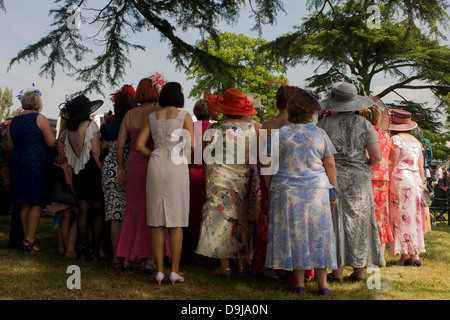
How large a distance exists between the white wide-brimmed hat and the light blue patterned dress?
0.85 metres

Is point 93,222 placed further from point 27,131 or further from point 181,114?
point 181,114

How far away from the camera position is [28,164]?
19.9 ft

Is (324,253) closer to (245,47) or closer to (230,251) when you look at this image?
(230,251)

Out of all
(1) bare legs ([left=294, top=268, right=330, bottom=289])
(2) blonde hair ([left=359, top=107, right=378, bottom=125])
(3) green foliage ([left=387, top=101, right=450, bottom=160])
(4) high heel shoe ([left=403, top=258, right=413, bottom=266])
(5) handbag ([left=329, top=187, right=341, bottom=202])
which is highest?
(3) green foliage ([left=387, top=101, right=450, bottom=160])

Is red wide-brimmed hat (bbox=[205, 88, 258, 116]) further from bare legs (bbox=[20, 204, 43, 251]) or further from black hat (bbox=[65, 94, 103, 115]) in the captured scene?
bare legs (bbox=[20, 204, 43, 251])

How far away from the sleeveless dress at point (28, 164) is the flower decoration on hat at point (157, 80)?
1947 millimetres

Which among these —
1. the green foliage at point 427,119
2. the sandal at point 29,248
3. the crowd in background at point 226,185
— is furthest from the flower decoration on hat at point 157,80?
the green foliage at point 427,119

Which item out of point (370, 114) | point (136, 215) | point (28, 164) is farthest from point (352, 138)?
point (28, 164)

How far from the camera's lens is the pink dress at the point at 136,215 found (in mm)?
4812

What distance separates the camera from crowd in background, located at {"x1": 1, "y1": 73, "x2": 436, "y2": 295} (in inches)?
160

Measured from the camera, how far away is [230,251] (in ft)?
16.0

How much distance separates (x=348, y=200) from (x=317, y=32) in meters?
5.56

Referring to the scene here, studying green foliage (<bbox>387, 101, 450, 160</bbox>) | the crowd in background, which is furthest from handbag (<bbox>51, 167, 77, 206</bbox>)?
green foliage (<bbox>387, 101, 450, 160</bbox>)

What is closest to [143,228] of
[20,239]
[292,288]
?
[292,288]
